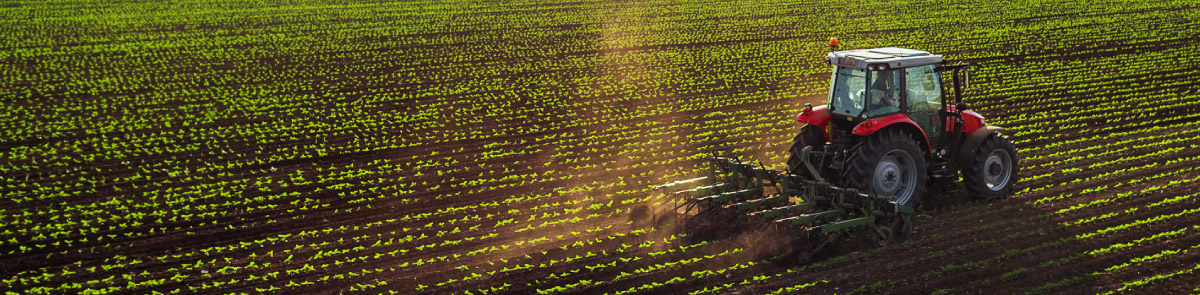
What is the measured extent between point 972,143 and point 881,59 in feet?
5.92

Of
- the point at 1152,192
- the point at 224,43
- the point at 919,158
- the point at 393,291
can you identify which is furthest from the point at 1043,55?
the point at 224,43

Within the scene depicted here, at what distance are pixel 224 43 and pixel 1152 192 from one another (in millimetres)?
26825

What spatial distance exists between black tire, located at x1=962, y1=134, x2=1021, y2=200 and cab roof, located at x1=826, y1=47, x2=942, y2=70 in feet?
4.51

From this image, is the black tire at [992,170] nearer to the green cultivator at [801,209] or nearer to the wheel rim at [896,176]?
the wheel rim at [896,176]

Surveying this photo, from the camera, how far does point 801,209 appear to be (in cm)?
1042

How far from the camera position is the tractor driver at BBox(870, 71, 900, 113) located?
1108 cm

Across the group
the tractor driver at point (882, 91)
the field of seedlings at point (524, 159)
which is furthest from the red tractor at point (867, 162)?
the field of seedlings at point (524, 159)

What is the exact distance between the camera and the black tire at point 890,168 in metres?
10.8

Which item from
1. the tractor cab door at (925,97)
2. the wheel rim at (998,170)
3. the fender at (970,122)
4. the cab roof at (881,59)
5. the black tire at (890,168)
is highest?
the cab roof at (881,59)

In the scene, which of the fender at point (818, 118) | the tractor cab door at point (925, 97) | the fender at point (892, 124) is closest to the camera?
the fender at point (892, 124)

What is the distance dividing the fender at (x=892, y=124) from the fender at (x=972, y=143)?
496mm

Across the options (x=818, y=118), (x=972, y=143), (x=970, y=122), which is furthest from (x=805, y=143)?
(x=970, y=122)

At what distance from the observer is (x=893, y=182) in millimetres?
11242

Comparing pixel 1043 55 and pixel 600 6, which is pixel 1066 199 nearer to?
pixel 1043 55
